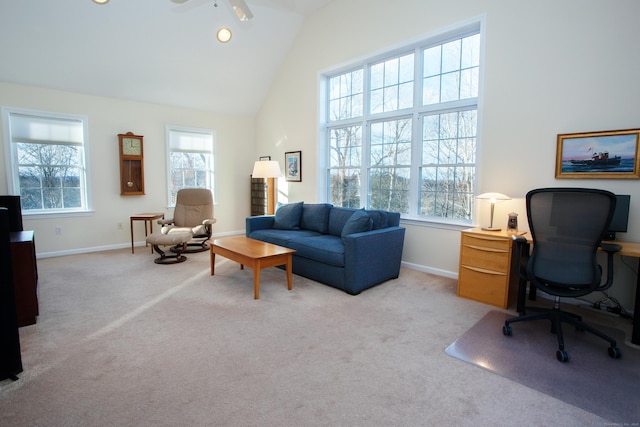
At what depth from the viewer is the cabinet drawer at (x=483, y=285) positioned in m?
3.11

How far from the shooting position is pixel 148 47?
484cm

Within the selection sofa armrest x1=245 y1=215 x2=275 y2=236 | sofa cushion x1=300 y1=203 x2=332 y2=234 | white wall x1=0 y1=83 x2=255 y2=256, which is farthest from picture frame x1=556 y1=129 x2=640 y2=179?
white wall x1=0 y1=83 x2=255 y2=256

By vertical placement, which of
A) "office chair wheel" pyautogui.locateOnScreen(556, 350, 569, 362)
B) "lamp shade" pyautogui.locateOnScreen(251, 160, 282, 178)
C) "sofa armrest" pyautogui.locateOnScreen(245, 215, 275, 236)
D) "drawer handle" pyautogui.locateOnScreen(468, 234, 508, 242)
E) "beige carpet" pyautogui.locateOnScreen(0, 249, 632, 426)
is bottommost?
"beige carpet" pyautogui.locateOnScreen(0, 249, 632, 426)

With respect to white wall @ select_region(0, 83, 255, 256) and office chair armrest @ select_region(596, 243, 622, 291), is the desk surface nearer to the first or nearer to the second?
office chair armrest @ select_region(596, 243, 622, 291)

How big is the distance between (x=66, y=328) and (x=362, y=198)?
3805 mm

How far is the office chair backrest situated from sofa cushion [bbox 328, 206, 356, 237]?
2313mm

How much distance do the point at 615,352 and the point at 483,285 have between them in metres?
1.11

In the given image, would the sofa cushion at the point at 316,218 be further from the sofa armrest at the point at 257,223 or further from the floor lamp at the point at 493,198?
the floor lamp at the point at 493,198

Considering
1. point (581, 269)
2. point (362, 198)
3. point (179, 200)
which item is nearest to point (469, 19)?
point (362, 198)

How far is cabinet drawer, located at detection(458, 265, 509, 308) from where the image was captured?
10.2ft

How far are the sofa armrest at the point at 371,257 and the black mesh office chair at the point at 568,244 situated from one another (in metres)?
1.45

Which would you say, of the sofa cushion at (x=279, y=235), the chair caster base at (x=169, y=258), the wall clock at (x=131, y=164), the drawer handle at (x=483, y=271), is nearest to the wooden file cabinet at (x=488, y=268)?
the drawer handle at (x=483, y=271)

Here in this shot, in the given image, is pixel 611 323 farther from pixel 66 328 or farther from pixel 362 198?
pixel 66 328

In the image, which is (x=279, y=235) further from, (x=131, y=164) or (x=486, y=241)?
(x=131, y=164)
